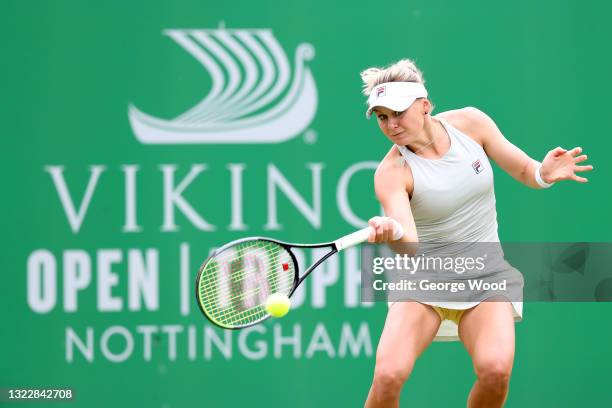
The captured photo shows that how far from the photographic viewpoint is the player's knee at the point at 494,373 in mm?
3342

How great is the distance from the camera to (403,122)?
3.45m

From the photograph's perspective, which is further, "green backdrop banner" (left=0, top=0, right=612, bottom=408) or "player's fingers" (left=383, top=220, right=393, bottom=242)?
"green backdrop banner" (left=0, top=0, right=612, bottom=408)

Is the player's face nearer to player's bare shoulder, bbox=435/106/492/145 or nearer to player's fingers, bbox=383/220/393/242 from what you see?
player's bare shoulder, bbox=435/106/492/145

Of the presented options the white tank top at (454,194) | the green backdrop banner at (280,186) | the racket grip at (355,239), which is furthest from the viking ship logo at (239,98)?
the racket grip at (355,239)

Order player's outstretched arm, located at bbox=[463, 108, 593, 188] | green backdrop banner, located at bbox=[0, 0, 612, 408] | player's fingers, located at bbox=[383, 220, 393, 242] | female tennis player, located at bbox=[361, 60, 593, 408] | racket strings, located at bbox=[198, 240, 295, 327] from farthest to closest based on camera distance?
green backdrop banner, located at bbox=[0, 0, 612, 408]
racket strings, located at bbox=[198, 240, 295, 327]
player's outstretched arm, located at bbox=[463, 108, 593, 188]
female tennis player, located at bbox=[361, 60, 593, 408]
player's fingers, located at bbox=[383, 220, 393, 242]

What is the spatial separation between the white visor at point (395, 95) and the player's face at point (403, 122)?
1.2 inches

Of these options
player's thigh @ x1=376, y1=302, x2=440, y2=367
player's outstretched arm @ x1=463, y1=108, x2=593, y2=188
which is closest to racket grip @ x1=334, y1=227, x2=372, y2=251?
player's thigh @ x1=376, y1=302, x2=440, y2=367

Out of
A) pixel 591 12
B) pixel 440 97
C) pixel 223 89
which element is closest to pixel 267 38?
pixel 223 89

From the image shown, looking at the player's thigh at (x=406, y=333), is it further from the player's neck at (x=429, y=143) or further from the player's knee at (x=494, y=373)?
the player's neck at (x=429, y=143)

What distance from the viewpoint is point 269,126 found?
15.7 ft

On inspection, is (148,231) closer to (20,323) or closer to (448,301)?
(20,323)

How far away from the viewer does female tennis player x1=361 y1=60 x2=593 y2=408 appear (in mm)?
3387

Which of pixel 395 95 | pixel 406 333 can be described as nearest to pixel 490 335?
pixel 406 333

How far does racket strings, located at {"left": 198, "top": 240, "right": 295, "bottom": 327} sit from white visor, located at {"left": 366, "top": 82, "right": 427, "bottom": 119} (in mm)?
604
